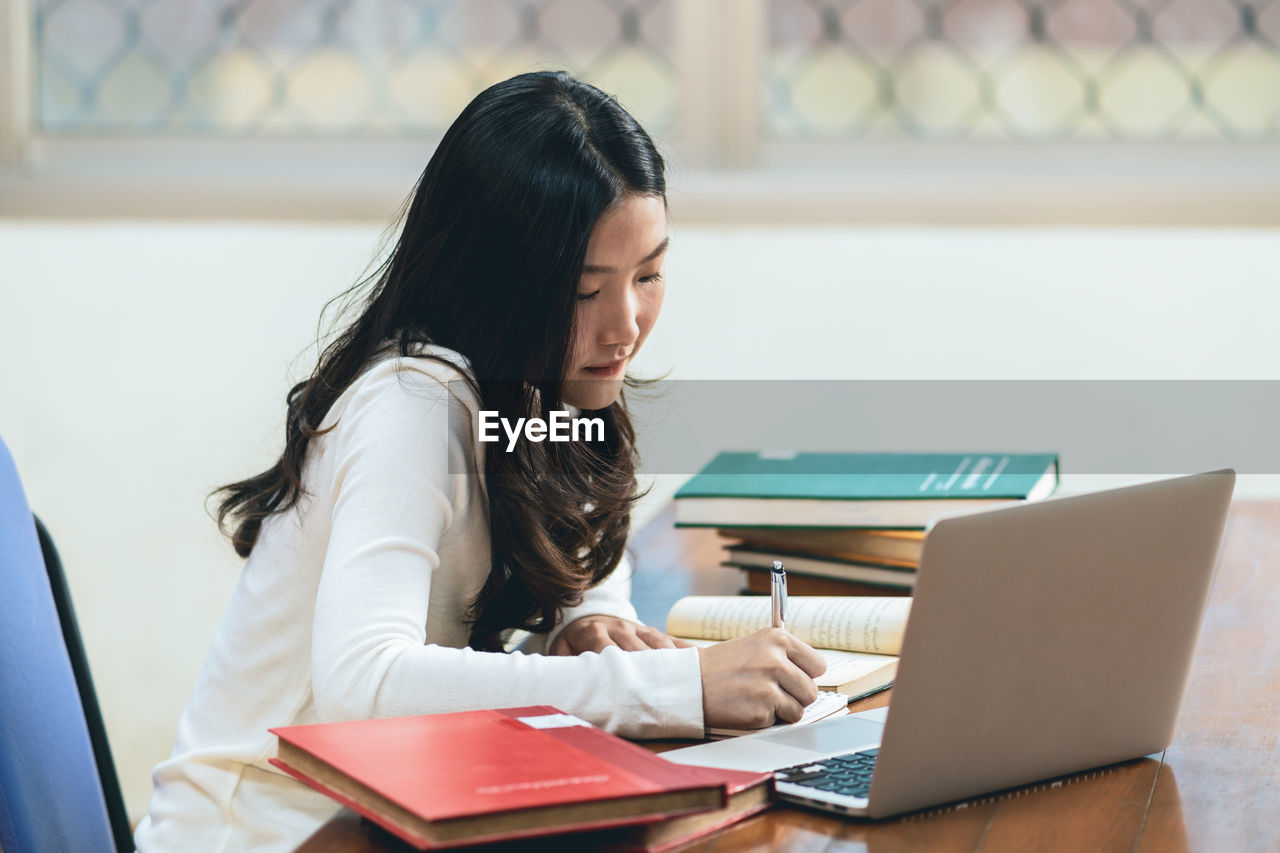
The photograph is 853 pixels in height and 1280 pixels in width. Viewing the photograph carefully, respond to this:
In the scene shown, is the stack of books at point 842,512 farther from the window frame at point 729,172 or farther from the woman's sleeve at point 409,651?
the window frame at point 729,172

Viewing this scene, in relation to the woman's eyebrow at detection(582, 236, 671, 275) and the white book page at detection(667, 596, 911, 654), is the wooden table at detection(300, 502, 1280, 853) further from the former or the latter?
the woman's eyebrow at detection(582, 236, 671, 275)

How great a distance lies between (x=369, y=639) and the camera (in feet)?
2.90

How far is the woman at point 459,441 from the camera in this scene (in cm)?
100

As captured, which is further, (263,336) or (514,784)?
(263,336)

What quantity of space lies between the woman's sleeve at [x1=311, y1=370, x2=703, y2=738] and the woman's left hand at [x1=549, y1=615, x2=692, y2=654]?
19 cm

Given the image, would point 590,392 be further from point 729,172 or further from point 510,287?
point 729,172

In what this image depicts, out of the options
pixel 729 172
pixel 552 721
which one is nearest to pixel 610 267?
pixel 552 721

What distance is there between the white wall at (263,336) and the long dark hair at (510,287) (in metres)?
1.10

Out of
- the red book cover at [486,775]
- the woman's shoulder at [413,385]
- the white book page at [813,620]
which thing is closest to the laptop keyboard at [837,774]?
the red book cover at [486,775]

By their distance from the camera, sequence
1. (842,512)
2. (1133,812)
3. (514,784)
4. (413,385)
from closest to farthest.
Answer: (514,784), (1133,812), (413,385), (842,512)

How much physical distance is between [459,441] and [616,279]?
0.61 ft

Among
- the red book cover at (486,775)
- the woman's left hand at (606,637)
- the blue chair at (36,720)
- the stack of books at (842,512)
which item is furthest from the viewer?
the stack of books at (842,512)

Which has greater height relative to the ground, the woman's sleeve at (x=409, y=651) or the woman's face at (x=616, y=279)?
the woman's face at (x=616, y=279)

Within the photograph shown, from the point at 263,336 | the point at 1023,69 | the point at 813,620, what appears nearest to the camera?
the point at 813,620
